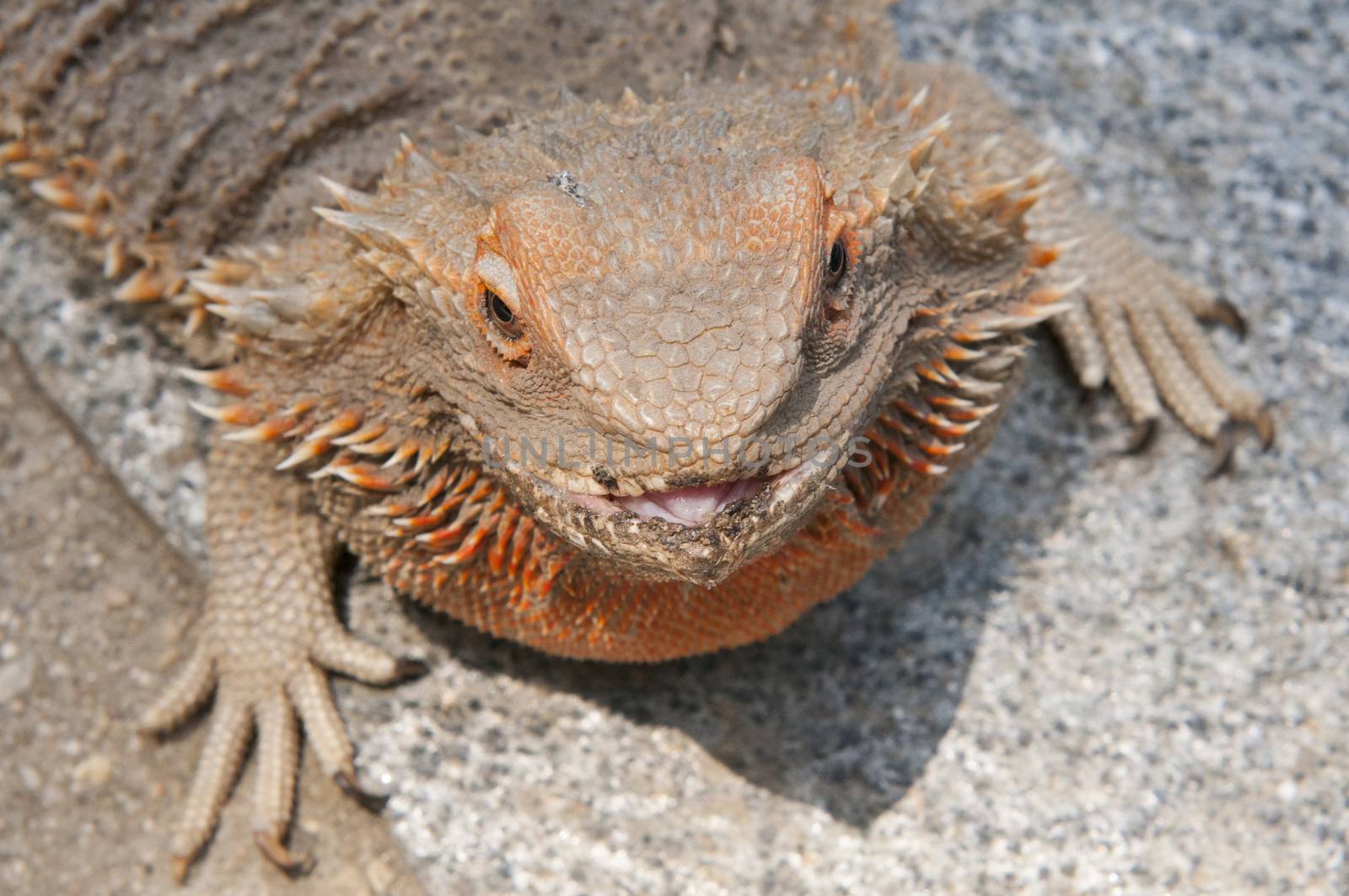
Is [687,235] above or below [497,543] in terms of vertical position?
above

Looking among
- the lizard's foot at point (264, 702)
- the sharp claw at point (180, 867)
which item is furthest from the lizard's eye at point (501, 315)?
the sharp claw at point (180, 867)

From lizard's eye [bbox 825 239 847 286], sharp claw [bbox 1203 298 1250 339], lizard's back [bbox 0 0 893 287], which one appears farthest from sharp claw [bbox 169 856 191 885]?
sharp claw [bbox 1203 298 1250 339]

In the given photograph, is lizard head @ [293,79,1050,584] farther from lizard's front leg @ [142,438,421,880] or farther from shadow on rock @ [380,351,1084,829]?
lizard's front leg @ [142,438,421,880]

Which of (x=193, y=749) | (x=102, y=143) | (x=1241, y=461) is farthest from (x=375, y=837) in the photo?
(x=1241, y=461)

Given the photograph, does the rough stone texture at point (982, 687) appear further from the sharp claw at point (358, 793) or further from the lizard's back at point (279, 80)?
the lizard's back at point (279, 80)

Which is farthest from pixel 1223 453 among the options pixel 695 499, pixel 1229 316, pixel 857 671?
pixel 695 499

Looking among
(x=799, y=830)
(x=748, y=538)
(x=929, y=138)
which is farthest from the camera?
(x=799, y=830)

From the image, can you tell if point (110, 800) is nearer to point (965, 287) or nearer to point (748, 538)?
point (748, 538)
